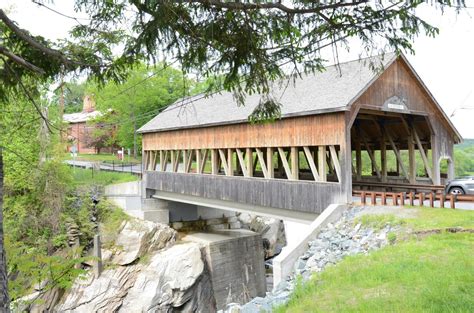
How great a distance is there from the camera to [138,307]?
→ 13.7m

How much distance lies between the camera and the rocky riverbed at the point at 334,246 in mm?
8281

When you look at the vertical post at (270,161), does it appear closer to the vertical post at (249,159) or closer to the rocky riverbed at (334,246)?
the vertical post at (249,159)

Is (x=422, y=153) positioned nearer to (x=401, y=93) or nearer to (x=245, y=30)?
(x=401, y=93)

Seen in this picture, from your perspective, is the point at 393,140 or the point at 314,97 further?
the point at 393,140

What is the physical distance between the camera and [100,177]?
74.4ft

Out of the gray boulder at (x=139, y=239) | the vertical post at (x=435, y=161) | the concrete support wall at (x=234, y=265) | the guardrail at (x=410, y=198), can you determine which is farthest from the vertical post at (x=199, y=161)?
the vertical post at (x=435, y=161)

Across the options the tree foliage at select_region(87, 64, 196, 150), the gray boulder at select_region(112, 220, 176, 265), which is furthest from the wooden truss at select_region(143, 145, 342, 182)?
the tree foliage at select_region(87, 64, 196, 150)

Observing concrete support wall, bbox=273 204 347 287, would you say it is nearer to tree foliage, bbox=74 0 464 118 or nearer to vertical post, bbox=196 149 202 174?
tree foliage, bbox=74 0 464 118

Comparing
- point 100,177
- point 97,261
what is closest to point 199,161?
point 97,261

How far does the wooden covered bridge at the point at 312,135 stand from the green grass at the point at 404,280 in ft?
10.4

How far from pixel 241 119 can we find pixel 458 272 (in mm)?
8539

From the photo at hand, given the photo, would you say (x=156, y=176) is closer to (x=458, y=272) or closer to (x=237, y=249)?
(x=237, y=249)

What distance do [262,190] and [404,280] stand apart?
23.8 feet

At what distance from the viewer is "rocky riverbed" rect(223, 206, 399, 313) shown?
8.28m
